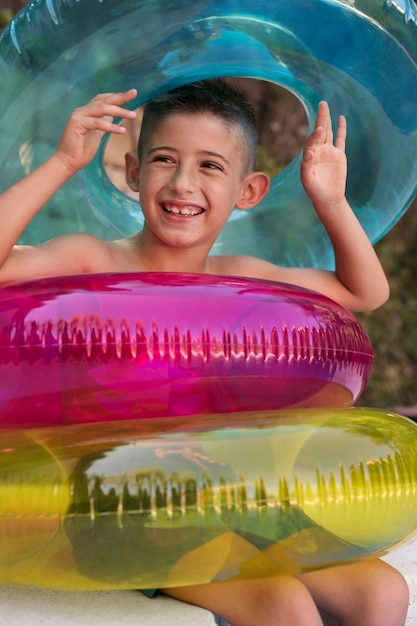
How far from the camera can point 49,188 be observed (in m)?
1.90

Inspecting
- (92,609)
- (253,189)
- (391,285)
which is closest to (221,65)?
(253,189)

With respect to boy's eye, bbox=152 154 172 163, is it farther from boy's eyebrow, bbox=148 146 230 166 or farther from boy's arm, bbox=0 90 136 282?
boy's arm, bbox=0 90 136 282

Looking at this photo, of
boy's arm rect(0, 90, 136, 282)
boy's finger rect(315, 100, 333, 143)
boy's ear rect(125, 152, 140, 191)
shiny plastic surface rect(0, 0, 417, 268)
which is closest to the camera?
boy's arm rect(0, 90, 136, 282)

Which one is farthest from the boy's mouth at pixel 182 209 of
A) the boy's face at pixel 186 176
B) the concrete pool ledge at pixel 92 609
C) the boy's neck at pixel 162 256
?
the concrete pool ledge at pixel 92 609

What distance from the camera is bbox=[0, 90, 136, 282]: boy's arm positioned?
186 cm

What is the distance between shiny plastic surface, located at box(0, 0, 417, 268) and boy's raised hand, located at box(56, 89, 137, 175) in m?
0.15

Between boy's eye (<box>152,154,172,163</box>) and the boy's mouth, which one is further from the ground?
boy's eye (<box>152,154,172,163</box>)

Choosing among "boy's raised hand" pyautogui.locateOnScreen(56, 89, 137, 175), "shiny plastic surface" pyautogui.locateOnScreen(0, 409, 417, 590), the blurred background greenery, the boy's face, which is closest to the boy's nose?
the boy's face

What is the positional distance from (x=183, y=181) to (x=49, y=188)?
30cm

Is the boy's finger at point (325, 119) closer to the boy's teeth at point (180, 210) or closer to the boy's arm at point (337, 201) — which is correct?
the boy's arm at point (337, 201)

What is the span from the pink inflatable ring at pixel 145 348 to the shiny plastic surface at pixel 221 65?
1.86 feet

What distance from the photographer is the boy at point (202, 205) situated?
1.72 meters

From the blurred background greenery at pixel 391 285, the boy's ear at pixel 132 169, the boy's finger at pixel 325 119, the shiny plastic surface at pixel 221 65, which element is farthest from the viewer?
the blurred background greenery at pixel 391 285

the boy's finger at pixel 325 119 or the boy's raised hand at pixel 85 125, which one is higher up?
the boy's finger at pixel 325 119
